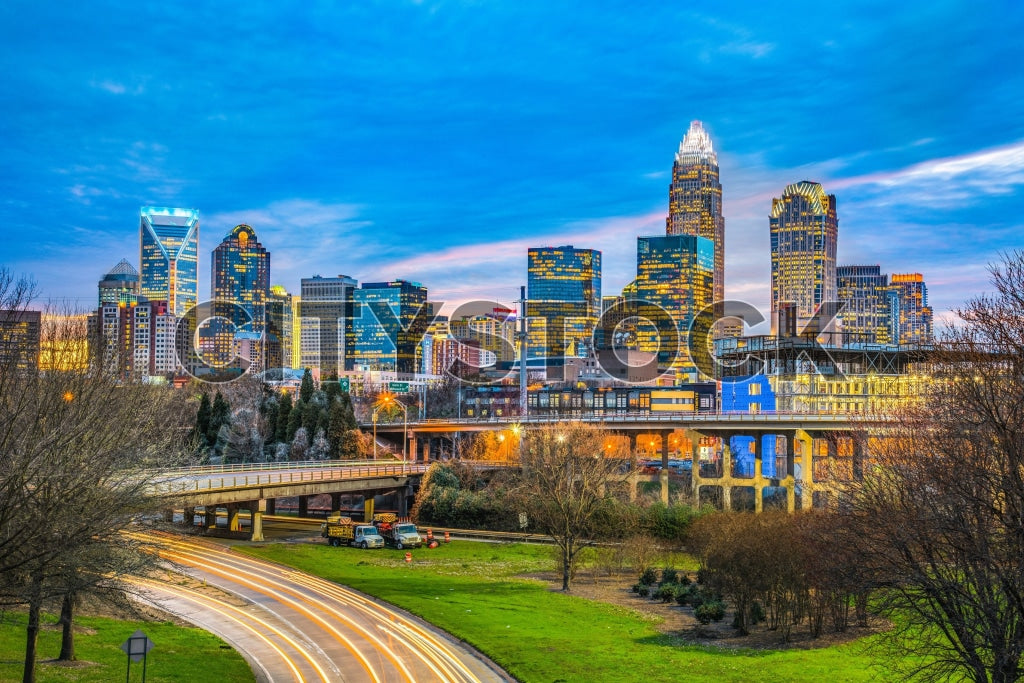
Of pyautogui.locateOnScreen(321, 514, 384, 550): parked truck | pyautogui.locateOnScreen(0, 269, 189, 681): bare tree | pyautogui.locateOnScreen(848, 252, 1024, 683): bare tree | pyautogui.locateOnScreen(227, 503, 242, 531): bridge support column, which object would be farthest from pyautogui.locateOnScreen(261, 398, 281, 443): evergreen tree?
pyautogui.locateOnScreen(848, 252, 1024, 683): bare tree

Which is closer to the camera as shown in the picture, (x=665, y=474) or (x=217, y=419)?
(x=665, y=474)

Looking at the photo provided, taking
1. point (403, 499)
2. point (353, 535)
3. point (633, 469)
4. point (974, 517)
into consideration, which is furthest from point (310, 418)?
point (974, 517)

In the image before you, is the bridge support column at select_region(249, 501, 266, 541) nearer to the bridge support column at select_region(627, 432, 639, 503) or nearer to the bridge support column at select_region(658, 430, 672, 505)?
the bridge support column at select_region(627, 432, 639, 503)

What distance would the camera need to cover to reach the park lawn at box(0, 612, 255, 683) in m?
33.6

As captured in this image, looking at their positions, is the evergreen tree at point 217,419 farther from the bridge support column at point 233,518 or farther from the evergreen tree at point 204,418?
the bridge support column at point 233,518

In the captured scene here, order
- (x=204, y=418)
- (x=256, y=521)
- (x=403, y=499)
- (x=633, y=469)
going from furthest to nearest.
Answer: (x=204, y=418)
(x=403, y=499)
(x=633, y=469)
(x=256, y=521)

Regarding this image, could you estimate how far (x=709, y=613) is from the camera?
48062 mm

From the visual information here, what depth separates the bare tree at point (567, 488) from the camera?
196ft

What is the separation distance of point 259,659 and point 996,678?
2610 cm

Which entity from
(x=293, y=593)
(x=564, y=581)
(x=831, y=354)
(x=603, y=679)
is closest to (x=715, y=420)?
(x=831, y=354)

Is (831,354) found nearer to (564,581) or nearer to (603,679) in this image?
(564,581)

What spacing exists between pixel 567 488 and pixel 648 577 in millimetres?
8401

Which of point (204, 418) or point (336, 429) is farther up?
point (204, 418)

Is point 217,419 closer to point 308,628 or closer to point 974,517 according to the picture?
point 308,628
